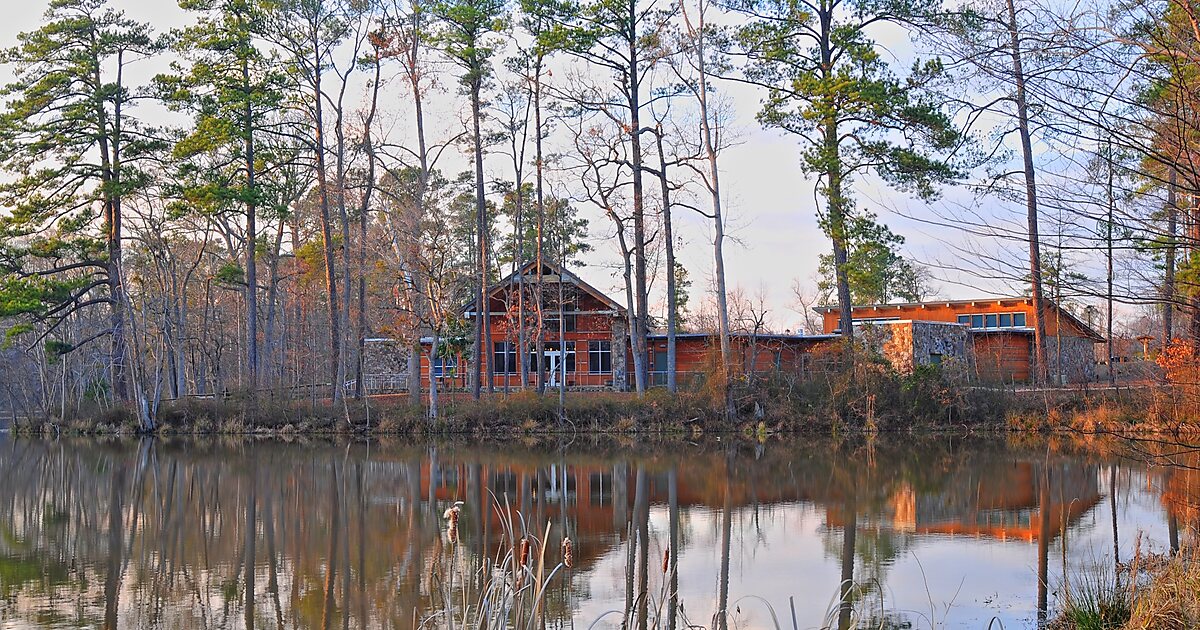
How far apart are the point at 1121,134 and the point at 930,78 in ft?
2.91

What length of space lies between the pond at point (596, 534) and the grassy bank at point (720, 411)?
527cm

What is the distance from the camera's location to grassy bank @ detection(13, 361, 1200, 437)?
99.8ft

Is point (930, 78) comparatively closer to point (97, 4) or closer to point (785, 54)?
point (785, 54)

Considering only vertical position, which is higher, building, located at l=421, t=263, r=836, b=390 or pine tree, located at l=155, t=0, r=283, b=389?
pine tree, located at l=155, t=0, r=283, b=389

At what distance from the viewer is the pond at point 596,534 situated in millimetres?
9539

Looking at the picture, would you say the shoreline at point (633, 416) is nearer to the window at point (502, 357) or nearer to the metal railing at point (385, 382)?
the metal railing at point (385, 382)

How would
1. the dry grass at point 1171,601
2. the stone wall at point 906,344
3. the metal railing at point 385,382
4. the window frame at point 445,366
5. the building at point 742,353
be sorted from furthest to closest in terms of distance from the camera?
the metal railing at point 385,382
the window frame at point 445,366
the building at point 742,353
the stone wall at point 906,344
the dry grass at point 1171,601

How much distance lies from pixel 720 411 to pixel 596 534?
17.7 m

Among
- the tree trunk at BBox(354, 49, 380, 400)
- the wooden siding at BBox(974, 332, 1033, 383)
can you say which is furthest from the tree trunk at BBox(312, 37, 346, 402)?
the wooden siding at BBox(974, 332, 1033, 383)

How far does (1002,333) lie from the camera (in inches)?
1540

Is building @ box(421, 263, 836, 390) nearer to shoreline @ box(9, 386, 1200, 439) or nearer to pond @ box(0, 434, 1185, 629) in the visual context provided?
shoreline @ box(9, 386, 1200, 439)

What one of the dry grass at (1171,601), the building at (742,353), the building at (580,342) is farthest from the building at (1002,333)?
the dry grass at (1171,601)

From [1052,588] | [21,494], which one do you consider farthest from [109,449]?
[1052,588]

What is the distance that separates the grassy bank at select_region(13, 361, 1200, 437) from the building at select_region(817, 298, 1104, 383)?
4.31 feet
